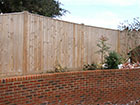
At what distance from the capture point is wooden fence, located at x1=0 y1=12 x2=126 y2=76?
676cm

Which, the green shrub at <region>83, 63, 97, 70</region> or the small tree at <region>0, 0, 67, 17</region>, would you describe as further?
the small tree at <region>0, 0, 67, 17</region>

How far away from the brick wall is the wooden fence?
1851 millimetres

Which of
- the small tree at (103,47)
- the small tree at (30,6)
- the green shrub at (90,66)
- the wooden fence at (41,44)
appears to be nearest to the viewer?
the wooden fence at (41,44)

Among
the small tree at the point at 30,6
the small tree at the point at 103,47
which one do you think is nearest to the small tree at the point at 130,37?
the small tree at the point at 103,47

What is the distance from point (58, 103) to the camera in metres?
5.40

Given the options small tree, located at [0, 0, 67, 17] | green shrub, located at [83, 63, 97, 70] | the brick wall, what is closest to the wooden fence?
green shrub, located at [83, 63, 97, 70]

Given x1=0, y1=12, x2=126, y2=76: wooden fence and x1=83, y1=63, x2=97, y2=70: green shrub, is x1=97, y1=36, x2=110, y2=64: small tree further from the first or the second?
x1=83, y1=63, x2=97, y2=70: green shrub

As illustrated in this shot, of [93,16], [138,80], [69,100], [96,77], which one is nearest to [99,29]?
[93,16]

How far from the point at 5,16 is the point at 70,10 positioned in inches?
494

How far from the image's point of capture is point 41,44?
7.40 metres

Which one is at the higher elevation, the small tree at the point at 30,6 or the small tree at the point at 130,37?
the small tree at the point at 30,6

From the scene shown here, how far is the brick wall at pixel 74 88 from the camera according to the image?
4.68 metres

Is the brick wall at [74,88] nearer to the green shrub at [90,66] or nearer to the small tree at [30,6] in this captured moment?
the green shrub at [90,66]

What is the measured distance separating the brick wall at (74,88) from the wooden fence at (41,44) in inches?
72.9
